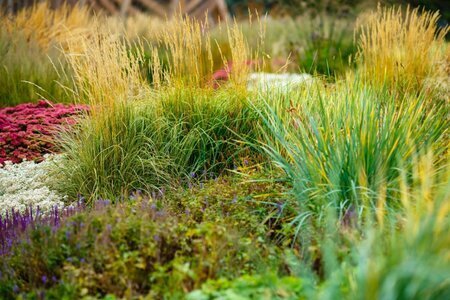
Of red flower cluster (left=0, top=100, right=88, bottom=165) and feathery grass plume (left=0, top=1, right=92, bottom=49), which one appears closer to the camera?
red flower cluster (left=0, top=100, right=88, bottom=165)

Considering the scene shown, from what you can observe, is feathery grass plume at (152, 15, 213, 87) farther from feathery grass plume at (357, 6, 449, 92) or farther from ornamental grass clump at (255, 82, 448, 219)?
feathery grass plume at (357, 6, 449, 92)

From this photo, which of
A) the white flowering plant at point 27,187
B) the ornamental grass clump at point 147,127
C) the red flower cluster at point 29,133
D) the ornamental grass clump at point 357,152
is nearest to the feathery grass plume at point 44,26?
the red flower cluster at point 29,133

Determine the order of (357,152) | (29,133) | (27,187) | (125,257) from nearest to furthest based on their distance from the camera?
(125,257)
(357,152)
(27,187)
(29,133)

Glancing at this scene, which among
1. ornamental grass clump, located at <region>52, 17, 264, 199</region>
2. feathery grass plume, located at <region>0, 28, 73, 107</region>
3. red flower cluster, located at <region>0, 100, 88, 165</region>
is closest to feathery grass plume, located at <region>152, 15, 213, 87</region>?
ornamental grass clump, located at <region>52, 17, 264, 199</region>

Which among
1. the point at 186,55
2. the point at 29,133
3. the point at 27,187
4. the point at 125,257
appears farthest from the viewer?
the point at 29,133

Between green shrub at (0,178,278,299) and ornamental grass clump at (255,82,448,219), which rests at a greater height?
ornamental grass clump at (255,82,448,219)

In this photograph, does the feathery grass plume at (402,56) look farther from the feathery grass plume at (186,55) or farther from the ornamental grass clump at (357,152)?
the ornamental grass clump at (357,152)

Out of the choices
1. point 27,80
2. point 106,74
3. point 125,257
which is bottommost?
point 27,80

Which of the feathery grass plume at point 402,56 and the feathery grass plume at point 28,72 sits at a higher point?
the feathery grass plume at point 402,56

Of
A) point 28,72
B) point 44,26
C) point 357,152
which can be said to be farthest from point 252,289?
point 44,26

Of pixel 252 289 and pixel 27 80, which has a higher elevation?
pixel 252 289

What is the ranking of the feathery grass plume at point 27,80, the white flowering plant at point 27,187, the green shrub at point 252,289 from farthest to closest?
the feathery grass plume at point 27,80 → the white flowering plant at point 27,187 → the green shrub at point 252,289

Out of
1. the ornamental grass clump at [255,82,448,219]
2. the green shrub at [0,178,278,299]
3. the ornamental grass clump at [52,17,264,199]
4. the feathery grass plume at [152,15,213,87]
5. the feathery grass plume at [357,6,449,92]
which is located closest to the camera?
the green shrub at [0,178,278,299]

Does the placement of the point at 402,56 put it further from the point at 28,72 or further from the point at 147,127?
the point at 28,72
